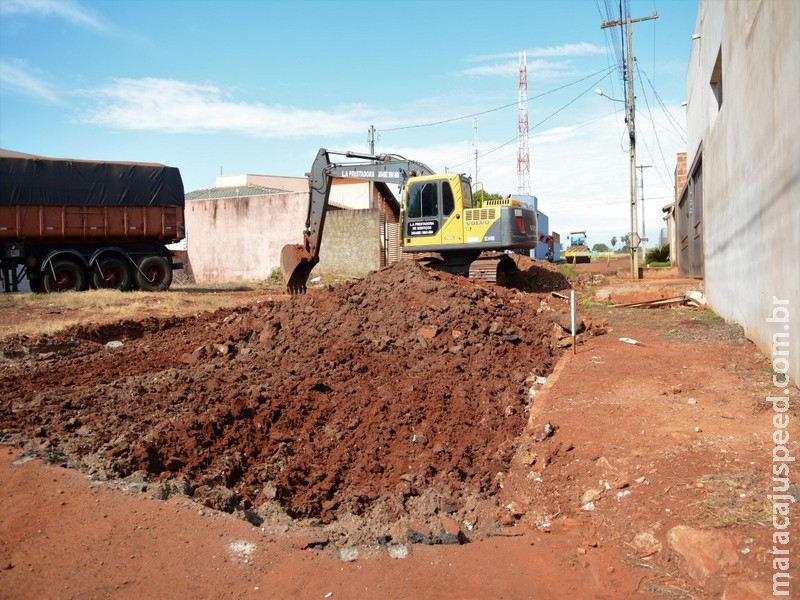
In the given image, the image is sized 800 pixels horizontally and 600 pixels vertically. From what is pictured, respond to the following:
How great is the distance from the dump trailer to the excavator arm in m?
5.43

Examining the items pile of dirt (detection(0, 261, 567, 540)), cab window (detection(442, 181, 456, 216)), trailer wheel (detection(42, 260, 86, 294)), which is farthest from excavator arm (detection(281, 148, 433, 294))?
trailer wheel (detection(42, 260, 86, 294))

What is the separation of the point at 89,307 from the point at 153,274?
16.9 feet

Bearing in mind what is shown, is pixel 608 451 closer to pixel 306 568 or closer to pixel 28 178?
pixel 306 568

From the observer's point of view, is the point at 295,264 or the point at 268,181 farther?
the point at 268,181

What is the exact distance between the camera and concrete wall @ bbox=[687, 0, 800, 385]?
614 cm

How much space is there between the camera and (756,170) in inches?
310

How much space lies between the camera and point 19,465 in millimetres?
5297

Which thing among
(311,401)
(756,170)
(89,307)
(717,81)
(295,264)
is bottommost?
(311,401)

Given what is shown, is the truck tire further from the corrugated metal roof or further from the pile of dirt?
the corrugated metal roof

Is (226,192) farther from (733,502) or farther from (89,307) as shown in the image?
(733,502)

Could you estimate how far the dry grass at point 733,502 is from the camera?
13.3 feet

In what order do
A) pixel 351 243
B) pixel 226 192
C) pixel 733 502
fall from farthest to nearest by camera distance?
pixel 226 192
pixel 351 243
pixel 733 502

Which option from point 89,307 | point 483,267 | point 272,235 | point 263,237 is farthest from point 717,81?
point 263,237

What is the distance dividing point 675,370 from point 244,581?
5.57 meters
